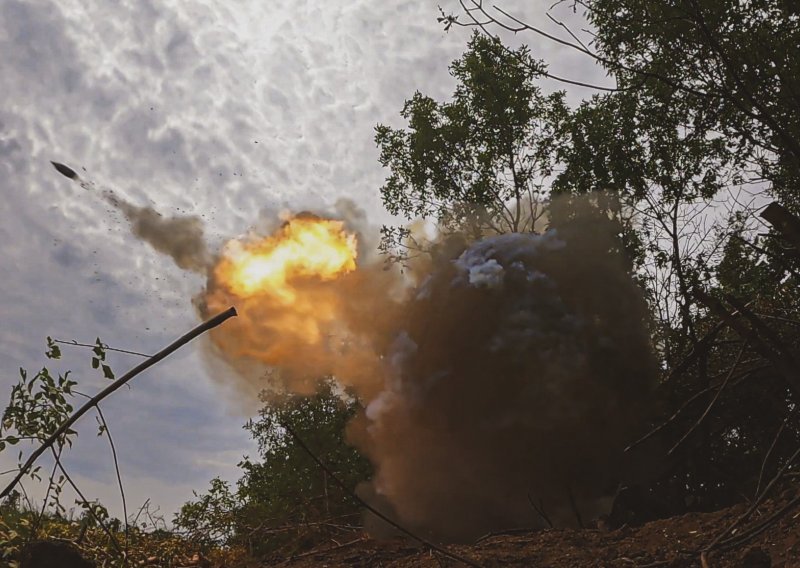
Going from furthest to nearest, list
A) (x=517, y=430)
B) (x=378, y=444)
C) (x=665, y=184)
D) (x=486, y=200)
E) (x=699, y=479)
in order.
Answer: (x=486, y=200) < (x=665, y=184) < (x=378, y=444) < (x=517, y=430) < (x=699, y=479)

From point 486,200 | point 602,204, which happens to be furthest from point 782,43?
point 486,200

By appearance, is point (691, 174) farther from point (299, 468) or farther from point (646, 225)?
point (299, 468)

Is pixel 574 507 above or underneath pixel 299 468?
underneath

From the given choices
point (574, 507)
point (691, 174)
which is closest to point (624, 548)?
point (574, 507)

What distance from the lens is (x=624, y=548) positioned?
790 centimetres

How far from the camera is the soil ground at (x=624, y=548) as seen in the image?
21.1 feet

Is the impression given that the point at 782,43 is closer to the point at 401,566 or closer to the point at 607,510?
the point at 607,510

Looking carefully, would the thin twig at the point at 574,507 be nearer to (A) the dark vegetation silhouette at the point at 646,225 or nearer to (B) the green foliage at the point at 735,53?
(A) the dark vegetation silhouette at the point at 646,225

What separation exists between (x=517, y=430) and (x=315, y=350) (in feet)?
19.0

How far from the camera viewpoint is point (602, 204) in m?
20.1

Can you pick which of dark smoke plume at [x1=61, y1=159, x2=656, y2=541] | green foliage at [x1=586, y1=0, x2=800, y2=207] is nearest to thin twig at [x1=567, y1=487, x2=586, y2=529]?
dark smoke plume at [x1=61, y1=159, x2=656, y2=541]

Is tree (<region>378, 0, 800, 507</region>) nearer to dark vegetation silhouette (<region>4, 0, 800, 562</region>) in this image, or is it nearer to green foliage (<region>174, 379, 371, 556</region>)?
dark vegetation silhouette (<region>4, 0, 800, 562</region>)

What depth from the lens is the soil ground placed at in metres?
6.42

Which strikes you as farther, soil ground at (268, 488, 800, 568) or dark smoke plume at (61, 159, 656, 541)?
dark smoke plume at (61, 159, 656, 541)
